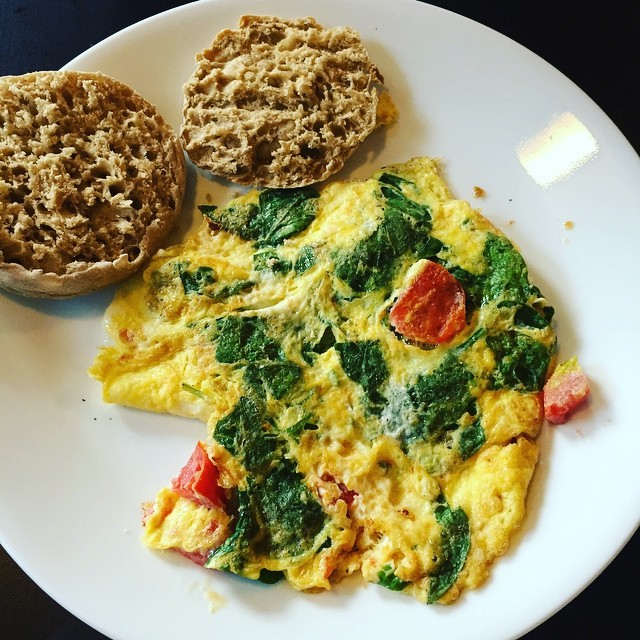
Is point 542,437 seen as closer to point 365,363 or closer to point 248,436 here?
point 365,363

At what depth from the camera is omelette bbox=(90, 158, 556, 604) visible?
2.48 metres

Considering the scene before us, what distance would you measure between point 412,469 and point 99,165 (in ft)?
6.12

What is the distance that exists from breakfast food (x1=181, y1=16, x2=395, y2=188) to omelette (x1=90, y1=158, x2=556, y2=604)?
0.17 meters

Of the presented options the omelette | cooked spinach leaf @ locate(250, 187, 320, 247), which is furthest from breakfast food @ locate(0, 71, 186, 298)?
cooked spinach leaf @ locate(250, 187, 320, 247)

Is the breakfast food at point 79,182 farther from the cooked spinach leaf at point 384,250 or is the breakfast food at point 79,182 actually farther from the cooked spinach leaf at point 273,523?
the cooked spinach leaf at point 273,523

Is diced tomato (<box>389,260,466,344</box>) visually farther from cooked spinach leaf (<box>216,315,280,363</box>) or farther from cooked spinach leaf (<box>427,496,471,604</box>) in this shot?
cooked spinach leaf (<box>427,496,471,604</box>)

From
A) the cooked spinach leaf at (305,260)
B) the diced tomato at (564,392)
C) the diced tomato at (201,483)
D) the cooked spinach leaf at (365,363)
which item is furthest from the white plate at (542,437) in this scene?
the cooked spinach leaf at (365,363)

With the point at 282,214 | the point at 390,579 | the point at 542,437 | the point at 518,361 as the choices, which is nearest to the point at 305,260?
the point at 282,214

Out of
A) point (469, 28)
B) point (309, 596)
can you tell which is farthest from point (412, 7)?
point (309, 596)

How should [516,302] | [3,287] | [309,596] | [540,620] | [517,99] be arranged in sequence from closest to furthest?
[540,620] < [309,596] < [516,302] < [3,287] < [517,99]

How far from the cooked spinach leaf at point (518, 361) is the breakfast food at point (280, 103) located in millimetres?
1095

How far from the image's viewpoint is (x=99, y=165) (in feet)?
9.55

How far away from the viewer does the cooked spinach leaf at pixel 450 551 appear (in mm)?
2418

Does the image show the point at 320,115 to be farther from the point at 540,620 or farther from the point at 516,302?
the point at 540,620
